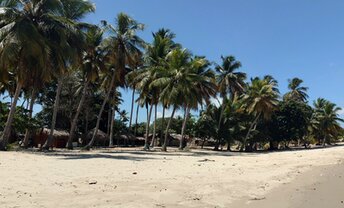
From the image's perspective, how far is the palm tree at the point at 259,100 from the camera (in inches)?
2014

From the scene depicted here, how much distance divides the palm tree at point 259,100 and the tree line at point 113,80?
13 cm

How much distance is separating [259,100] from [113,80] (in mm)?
22997

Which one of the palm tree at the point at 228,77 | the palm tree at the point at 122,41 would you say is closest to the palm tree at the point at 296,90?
the palm tree at the point at 228,77

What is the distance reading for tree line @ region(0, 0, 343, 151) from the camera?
23.0 meters

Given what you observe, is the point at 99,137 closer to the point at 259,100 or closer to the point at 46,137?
the point at 46,137

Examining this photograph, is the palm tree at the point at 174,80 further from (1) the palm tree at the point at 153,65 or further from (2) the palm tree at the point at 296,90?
(2) the palm tree at the point at 296,90

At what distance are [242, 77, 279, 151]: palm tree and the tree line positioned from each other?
5.1 inches

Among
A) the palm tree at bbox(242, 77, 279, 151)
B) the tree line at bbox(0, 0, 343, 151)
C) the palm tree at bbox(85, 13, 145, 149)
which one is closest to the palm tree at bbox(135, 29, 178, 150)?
the tree line at bbox(0, 0, 343, 151)

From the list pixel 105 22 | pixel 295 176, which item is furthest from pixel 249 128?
pixel 295 176

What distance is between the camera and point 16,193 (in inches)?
319

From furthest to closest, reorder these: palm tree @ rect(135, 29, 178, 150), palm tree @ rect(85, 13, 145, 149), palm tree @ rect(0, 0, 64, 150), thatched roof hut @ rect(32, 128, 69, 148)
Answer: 1. thatched roof hut @ rect(32, 128, 69, 148)
2. palm tree @ rect(135, 29, 178, 150)
3. palm tree @ rect(85, 13, 145, 149)
4. palm tree @ rect(0, 0, 64, 150)

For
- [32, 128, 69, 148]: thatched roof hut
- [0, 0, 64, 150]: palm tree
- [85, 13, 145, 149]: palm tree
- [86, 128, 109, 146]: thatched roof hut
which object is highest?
[85, 13, 145, 149]: palm tree

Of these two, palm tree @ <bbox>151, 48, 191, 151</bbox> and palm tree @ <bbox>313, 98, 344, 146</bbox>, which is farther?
palm tree @ <bbox>313, 98, 344, 146</bbox>

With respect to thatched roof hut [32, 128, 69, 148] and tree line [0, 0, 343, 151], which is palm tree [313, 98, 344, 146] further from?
thatched roof hut [32, 128, 69, 148]
